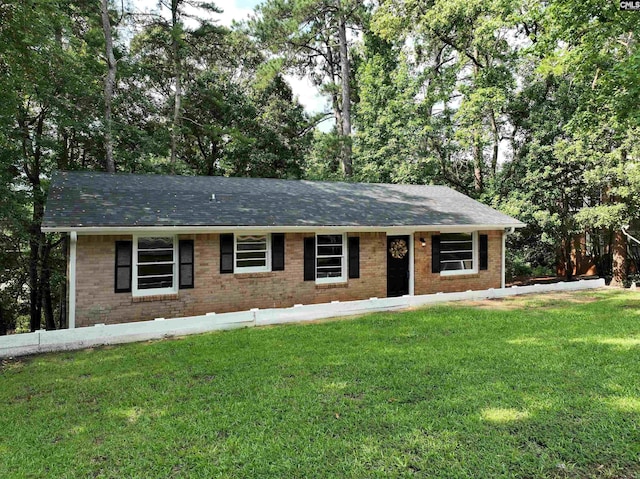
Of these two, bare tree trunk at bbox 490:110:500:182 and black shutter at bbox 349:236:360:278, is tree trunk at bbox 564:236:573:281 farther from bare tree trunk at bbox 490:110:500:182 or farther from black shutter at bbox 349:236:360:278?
black shutter at bbox 349:236:360:278

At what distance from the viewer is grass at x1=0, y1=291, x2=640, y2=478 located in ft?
11.5

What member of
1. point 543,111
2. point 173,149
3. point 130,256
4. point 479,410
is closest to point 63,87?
point 173,149

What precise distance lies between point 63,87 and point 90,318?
32.7ft

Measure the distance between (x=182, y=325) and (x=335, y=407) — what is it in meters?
5.10

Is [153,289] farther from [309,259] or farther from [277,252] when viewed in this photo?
[309,259]

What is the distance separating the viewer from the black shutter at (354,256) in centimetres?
1182

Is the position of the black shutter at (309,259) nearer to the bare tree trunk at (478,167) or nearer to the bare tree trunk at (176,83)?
the bare tree trunk at (176,83)

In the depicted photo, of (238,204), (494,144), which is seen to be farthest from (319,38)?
(238,204)

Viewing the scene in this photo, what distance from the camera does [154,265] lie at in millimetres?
9742

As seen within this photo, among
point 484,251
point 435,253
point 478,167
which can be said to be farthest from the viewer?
point 478,167

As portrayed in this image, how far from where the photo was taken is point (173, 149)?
18.9m

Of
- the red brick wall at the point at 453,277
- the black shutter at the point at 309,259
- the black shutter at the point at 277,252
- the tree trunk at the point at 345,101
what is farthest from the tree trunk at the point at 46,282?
the tree trunk at the point at 345,101

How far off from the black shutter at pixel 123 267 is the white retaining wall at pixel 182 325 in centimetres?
141

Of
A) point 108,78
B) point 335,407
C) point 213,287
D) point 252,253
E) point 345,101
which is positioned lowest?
point 335,407
